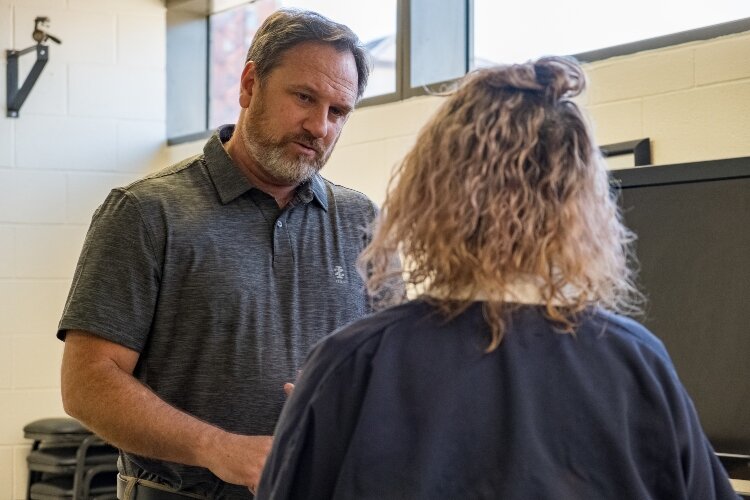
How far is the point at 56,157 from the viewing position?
4262mm

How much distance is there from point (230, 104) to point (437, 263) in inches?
142

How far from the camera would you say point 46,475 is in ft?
13.3

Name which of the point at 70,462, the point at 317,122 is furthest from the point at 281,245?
the point at 70,462

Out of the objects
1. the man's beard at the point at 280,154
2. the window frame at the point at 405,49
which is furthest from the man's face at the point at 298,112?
the window frame at the point at 405,49

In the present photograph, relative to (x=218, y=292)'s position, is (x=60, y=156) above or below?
above

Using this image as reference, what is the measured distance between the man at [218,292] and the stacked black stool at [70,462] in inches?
80.7

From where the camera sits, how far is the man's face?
1937 mm

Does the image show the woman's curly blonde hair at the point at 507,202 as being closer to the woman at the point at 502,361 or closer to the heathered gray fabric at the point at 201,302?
the woman at the point at 502,361

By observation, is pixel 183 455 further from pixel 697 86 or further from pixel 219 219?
pixel 697 86

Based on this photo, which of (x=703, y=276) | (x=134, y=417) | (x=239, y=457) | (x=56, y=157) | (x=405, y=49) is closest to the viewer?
(x=239, y=457)

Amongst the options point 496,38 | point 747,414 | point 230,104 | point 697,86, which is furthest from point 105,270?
point 230,104

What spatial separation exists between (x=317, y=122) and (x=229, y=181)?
0.20m

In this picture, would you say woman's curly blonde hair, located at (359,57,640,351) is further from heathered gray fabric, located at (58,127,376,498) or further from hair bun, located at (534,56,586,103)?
heathered gray fabric, located at (58,127,376,498)

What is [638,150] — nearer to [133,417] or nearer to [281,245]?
[281,245]
